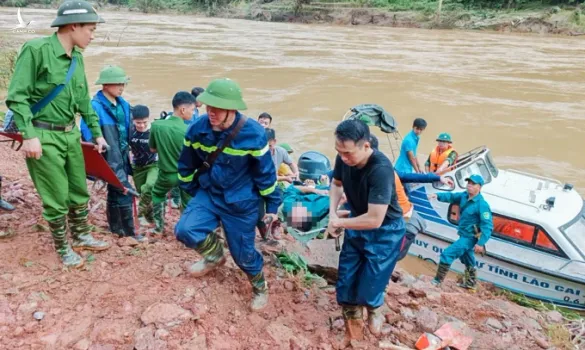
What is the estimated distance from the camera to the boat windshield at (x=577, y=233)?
6281 millimetres

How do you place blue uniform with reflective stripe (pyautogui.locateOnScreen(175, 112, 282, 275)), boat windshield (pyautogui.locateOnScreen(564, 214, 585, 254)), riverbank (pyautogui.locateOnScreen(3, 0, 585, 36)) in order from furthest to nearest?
riverbank (pyautogui.locateOnScreen(3, 0, 585, 36)) → boat windshield (pyautogui.locateOnScreen(564, 214, 585, 254)) → blue uniform with reflective stripe (pyautogui.locateOnScreen(175, 112, 282, 275))

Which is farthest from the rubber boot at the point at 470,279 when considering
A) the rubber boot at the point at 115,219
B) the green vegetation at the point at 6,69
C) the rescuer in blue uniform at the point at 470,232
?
the green vegetation at the point at 6,69

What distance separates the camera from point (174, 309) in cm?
329

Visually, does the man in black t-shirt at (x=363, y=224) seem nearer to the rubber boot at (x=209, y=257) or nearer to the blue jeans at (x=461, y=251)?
the rubber boot at (x=209, y=257)

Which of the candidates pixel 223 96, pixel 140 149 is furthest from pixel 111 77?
pixel 223 96

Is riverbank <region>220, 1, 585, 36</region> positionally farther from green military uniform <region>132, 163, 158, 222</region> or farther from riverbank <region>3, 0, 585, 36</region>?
green military uniform <region>132, 163, 158, 222</region>

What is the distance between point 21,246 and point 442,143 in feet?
21.5

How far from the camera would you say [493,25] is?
140ft

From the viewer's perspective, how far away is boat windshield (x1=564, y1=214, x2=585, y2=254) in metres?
6.28

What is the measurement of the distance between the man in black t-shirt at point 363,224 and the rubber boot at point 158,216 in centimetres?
238

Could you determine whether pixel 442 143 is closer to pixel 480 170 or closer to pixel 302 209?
pixel 480 170

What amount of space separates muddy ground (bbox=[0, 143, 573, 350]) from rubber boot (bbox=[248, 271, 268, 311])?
2.3 inches

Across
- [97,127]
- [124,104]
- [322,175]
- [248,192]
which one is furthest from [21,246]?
[322,175]

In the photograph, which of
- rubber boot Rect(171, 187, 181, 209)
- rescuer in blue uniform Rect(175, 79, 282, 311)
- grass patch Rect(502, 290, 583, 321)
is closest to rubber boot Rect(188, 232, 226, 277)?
rescuer in blue uniform Rect(175, 79, 282, 311)
